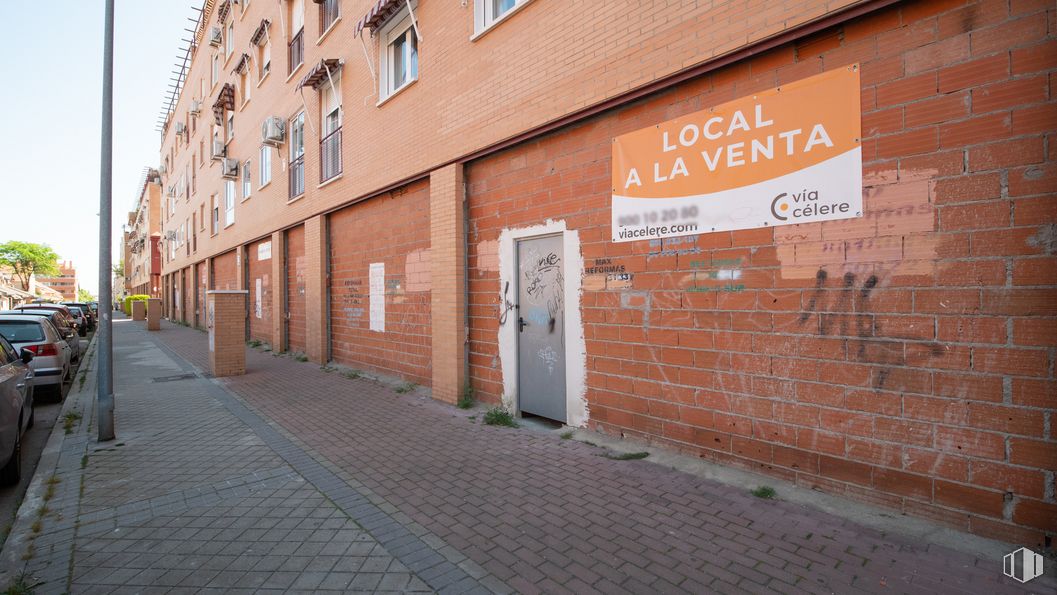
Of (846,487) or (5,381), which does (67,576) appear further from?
(846,487)

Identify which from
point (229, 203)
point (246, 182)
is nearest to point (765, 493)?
point (246, 182)

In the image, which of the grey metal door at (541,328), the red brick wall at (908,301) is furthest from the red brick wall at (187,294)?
the red brick wall at (908,301)

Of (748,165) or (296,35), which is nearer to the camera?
(748,165)

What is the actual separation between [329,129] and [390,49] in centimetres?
323

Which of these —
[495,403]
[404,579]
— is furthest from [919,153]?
[495,403]

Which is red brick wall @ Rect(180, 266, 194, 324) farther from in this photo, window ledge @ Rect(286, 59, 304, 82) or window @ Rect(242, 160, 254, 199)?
window ledge @ Rect(286, 59, 304, 82)

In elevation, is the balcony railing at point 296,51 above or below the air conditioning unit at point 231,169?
above

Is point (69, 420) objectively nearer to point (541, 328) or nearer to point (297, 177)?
point (541, 328)

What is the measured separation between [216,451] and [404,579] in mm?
3716

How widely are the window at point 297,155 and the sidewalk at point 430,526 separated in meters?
8.77

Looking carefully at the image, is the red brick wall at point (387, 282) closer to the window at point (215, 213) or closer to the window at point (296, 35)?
the window at point (296, 35)

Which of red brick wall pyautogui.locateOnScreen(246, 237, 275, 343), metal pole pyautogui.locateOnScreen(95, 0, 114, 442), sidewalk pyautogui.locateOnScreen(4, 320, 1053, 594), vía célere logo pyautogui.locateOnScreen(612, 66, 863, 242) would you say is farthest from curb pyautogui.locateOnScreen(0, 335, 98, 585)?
red brick wall pyautogui.locateOnScreen(246, 237, 275, 343)

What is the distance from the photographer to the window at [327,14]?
1225cm

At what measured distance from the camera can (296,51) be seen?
567 inches
